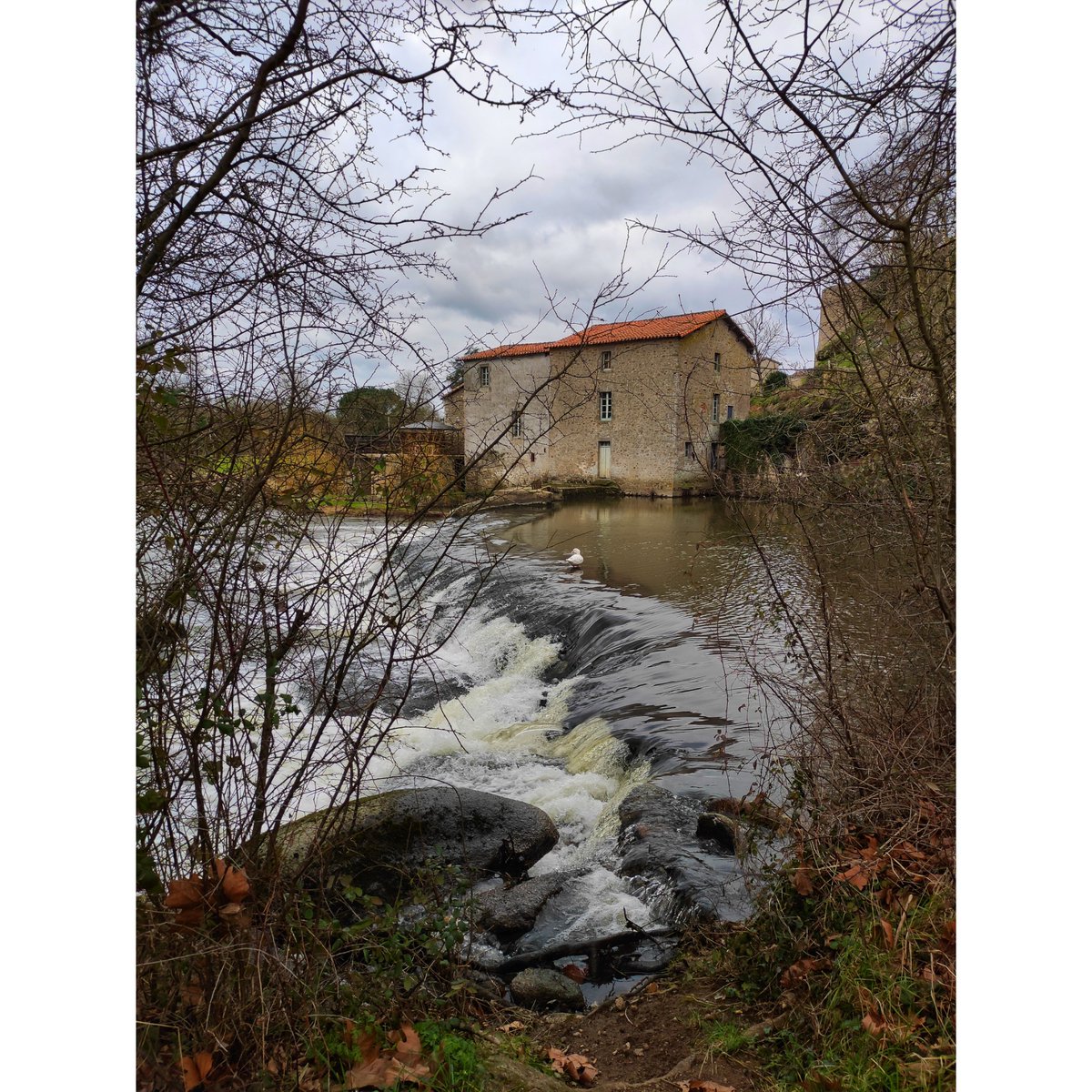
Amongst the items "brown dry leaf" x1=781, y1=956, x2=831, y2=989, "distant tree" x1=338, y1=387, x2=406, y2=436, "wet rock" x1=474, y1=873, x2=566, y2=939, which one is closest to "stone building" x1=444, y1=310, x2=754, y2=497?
"distant tree" x1=338, y1=387, x2=406, y2=436

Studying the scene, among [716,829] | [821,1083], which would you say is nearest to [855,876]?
[821,1083]

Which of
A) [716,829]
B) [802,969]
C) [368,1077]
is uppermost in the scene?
[368,1077]

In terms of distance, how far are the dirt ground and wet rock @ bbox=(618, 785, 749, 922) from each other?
60 cm

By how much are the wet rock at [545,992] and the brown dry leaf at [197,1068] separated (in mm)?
1929

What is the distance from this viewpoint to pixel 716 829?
13.9 feet

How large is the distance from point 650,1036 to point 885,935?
1121mm

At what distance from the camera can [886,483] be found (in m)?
2.83

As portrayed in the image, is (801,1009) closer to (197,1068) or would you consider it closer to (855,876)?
(855,876)

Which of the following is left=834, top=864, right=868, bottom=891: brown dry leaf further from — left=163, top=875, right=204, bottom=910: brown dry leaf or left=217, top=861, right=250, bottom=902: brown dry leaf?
left=163, top=875, right=204, bottom=910: brown dry leaf

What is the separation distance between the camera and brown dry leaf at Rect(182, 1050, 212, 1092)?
1.51 metres

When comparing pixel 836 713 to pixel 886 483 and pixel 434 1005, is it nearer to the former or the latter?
pixel 886 483

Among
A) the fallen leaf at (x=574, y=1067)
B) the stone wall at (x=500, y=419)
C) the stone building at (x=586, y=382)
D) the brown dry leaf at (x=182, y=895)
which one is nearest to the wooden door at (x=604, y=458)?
the stone building at (x=586, y=382)
